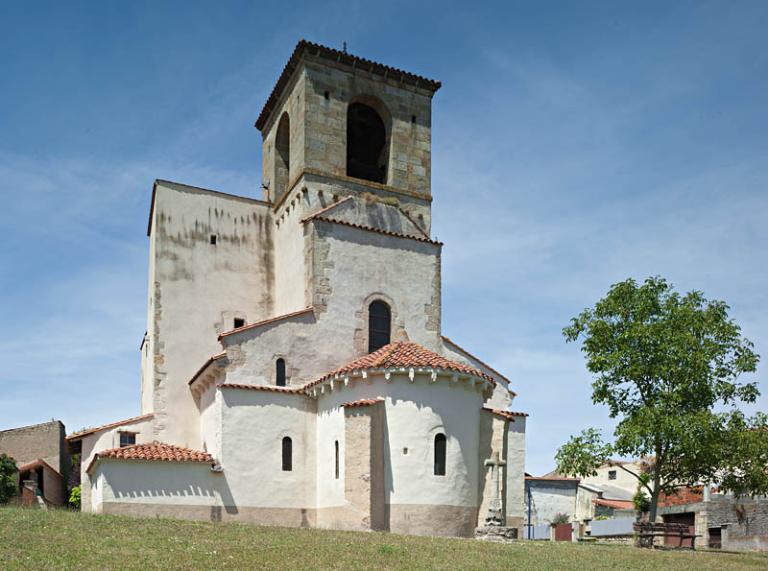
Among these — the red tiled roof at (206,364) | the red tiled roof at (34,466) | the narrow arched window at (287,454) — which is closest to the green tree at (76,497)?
the red tiled roof at (34,466)

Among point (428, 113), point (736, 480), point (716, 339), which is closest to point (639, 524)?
point (736, 480)

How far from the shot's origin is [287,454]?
26094 mm

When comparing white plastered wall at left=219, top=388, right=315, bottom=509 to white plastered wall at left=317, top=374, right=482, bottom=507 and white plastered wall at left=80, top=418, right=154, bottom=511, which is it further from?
white plastered wall at left=80, top=418, right=154, bottom=511

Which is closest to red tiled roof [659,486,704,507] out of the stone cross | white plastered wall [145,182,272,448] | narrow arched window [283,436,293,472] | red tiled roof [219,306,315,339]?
the stone cross

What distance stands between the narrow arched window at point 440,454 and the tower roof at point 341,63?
1513 cm

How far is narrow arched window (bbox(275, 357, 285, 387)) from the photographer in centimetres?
2673

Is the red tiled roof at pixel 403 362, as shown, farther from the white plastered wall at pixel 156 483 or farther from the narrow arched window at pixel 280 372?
the white plastered wall at pixel 156 483

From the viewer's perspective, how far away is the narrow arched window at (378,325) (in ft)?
93.8

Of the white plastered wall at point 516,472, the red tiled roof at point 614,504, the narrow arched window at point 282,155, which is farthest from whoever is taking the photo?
the red tiled roof at point 614,504

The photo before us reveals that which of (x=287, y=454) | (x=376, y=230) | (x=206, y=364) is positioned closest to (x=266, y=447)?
(x=287, y=454)

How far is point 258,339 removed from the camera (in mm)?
26547

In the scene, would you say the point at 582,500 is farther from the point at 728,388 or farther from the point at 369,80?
the point at 369,80

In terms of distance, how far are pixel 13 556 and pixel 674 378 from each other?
776 inches

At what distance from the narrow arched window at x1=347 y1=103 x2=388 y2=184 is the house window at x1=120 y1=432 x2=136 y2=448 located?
13.2m
